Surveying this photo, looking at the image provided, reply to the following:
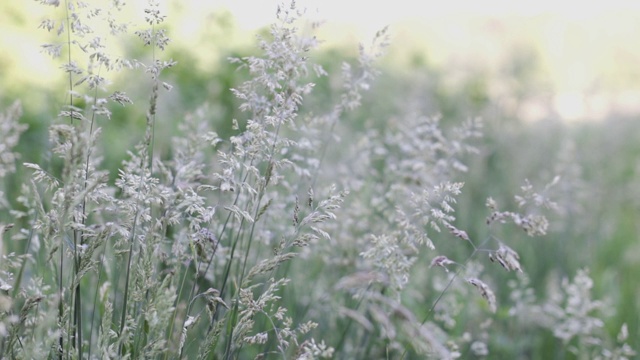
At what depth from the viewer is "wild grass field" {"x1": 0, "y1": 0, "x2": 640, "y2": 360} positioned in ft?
4.94

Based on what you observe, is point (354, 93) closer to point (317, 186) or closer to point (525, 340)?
point (317, 186)

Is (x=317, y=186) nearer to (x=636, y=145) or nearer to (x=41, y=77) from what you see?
(x=41, y=77)

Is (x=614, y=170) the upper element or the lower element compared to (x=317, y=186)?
upper

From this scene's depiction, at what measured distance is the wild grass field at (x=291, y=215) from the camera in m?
1.51

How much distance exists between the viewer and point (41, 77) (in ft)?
15.0

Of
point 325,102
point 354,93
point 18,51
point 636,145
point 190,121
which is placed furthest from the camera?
point 636,145

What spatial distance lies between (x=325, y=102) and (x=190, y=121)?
2.84m

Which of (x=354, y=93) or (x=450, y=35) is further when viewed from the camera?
(x=450, y=35)

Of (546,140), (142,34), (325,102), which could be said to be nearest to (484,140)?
(546,140)

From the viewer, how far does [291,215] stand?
2.30 meters

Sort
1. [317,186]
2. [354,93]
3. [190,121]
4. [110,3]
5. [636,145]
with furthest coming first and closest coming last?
[636,145], [317,186], [190,121], [354,93], [110,3]

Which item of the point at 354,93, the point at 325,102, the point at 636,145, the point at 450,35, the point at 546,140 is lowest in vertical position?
the point at 354,93

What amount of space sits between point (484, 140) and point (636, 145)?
2.14 meters

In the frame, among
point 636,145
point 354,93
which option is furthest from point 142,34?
point 636,145
